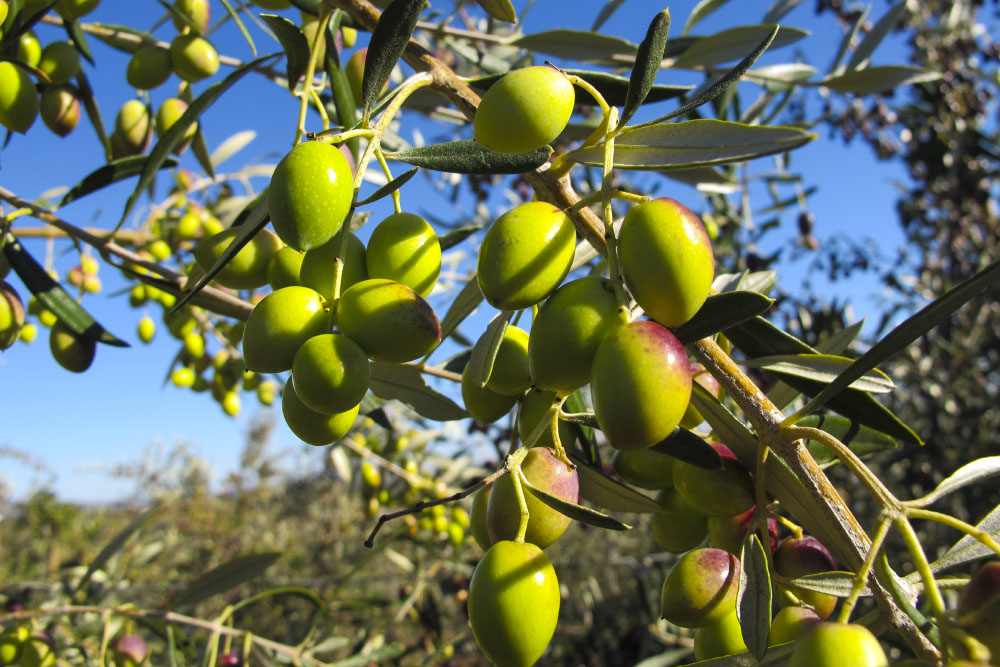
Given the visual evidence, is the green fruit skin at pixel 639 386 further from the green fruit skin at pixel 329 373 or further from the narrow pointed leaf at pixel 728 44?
the narrow pointed leaf at pixel 728 44

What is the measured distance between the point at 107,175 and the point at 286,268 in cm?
90

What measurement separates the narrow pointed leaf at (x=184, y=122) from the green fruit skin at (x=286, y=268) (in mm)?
441

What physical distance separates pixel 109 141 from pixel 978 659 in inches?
72.2

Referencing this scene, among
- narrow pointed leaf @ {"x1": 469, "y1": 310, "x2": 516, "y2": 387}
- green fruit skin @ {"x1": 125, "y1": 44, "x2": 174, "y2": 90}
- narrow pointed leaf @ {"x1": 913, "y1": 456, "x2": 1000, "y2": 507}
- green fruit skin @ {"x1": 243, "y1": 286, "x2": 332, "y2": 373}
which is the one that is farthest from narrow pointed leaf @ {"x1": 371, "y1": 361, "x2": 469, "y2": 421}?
green fruit skin @ {"x1": 125, "y1": 44, "x2": 174, "y2": 90}

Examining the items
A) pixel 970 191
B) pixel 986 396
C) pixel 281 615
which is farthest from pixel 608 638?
pixel 970 191

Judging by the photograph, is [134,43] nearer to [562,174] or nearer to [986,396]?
[562,174]

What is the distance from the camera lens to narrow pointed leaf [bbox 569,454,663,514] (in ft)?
2.91

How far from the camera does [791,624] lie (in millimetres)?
734

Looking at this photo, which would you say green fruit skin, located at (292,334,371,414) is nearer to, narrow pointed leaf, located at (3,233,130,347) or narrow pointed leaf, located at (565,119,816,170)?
narrow pointed leaf, located at (565,119,816,170)

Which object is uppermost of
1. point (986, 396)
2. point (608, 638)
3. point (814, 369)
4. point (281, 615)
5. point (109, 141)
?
point (109, 141)

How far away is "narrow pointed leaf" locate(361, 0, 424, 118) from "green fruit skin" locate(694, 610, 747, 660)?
731 mm

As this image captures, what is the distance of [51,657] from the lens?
1854mm

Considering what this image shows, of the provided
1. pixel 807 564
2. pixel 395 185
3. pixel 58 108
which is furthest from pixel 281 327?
pixel 58 108

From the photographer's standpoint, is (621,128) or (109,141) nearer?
(621,128)
